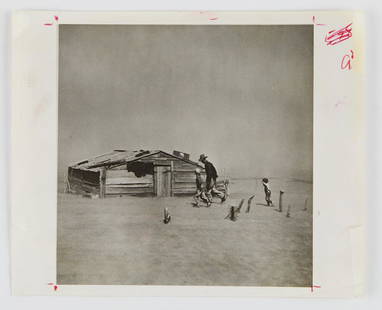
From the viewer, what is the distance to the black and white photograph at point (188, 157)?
0.72 m

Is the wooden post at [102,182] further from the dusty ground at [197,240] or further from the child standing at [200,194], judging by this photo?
the child standing at [200,194]

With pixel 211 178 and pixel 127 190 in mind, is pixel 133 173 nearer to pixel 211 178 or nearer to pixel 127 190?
pixel 127 190

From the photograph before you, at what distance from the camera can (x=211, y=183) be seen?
716 mm

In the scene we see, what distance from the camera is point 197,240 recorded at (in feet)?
2.35

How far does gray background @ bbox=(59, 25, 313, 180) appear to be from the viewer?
2.36ft
